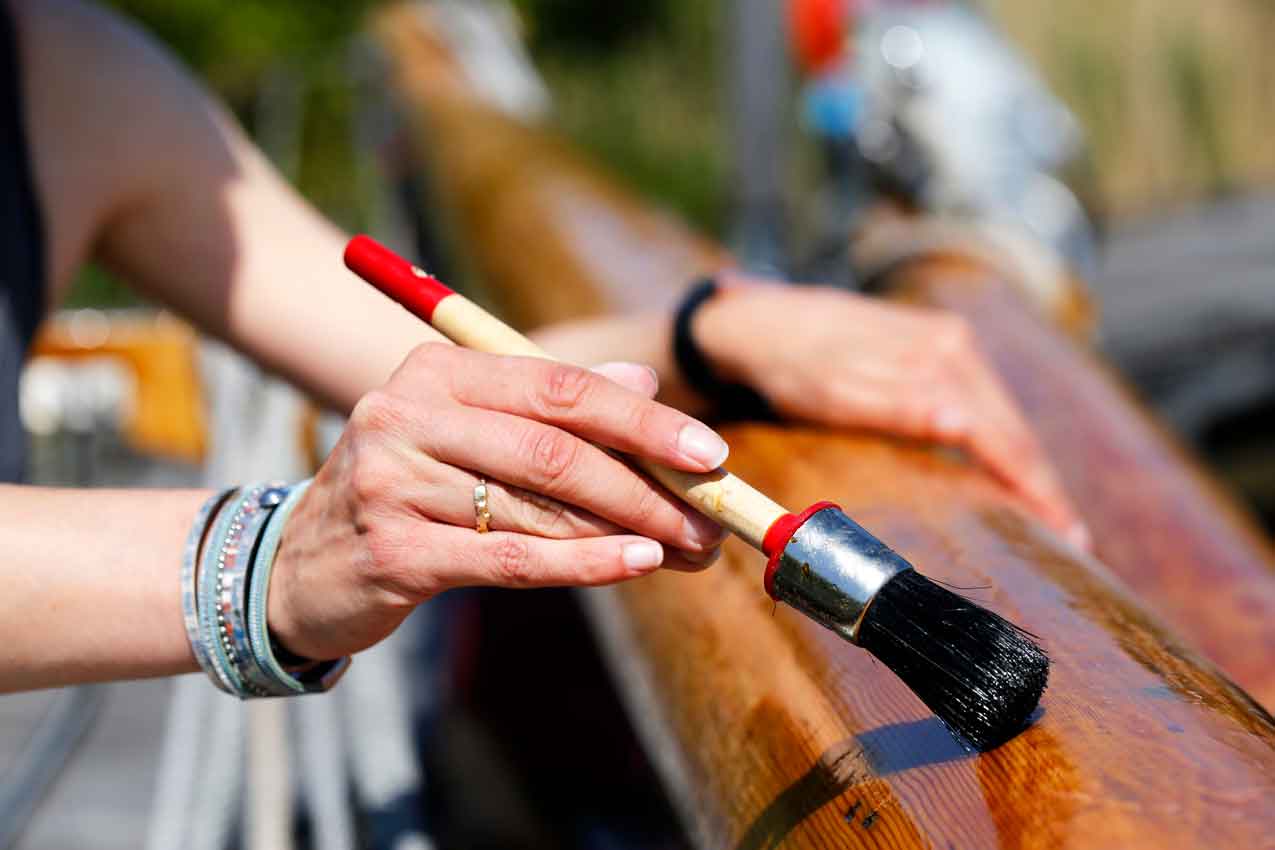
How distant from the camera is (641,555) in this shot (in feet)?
1.96

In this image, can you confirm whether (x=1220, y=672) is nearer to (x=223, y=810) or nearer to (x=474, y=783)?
(x=223, y=810)

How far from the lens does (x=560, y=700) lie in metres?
1.78

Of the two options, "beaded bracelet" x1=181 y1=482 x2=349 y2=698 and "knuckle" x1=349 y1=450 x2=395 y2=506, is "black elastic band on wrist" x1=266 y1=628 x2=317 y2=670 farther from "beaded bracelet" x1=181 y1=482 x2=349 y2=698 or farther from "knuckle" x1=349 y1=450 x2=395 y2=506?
"knuckle" x1=349 y1=450 x2=395 y2=506

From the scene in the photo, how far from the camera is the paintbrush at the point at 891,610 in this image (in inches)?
22.0

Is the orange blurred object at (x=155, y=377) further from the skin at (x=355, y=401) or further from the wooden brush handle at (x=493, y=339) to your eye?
the wooden brush handle at (x=493, y=339)

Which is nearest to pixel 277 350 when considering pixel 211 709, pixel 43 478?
pixel 211 709

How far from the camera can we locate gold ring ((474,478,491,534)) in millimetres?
600

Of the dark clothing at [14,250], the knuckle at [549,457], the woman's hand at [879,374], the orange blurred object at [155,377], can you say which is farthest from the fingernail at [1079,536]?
the orange blurred object at [155,377]

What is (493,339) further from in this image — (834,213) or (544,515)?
(834,213)

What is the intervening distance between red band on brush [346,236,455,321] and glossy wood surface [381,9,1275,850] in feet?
0.77

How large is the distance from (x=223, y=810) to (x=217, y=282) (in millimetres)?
409

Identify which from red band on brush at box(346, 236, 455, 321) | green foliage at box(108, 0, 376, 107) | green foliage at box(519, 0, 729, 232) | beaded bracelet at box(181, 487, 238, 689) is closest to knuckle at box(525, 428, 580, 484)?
red band on brush at box(346, 236, 455, 321)

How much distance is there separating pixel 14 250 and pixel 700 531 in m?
0.63

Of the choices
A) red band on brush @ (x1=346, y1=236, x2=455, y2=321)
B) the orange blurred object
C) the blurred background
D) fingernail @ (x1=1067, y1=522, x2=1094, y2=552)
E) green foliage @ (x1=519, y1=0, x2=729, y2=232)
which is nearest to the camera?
red band on brush @ (x1=346, y1=236, x2=455, y2=321)
